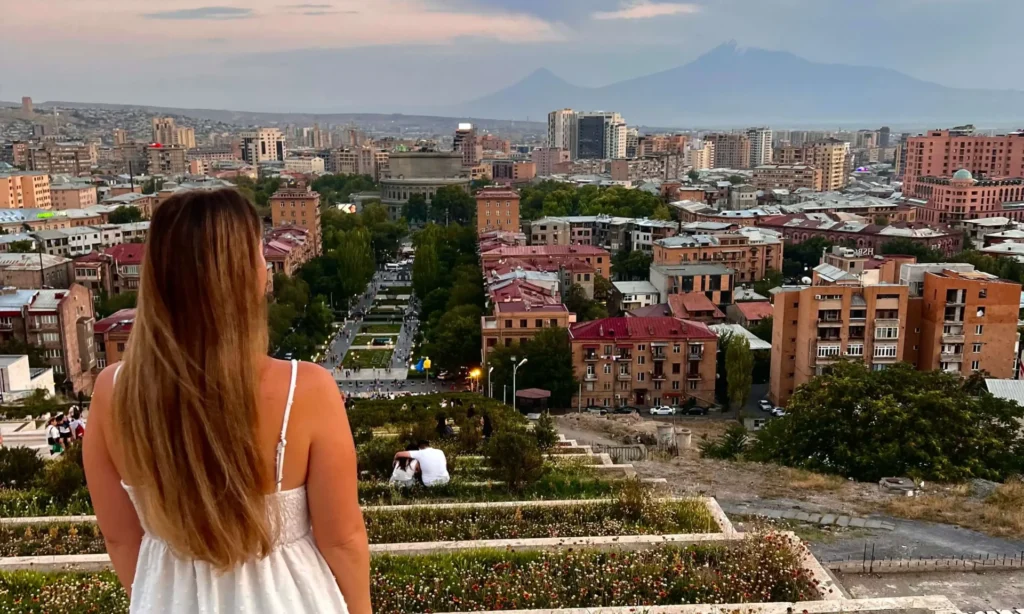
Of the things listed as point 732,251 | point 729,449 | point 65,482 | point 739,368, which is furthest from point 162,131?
point 65,482

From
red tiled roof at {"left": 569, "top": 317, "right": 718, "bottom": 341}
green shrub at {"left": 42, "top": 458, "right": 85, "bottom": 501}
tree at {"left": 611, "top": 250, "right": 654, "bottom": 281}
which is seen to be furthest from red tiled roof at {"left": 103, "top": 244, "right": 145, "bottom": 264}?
green shrub at {"left": 42, "top": 458, "right": 85, "bottom": 501}

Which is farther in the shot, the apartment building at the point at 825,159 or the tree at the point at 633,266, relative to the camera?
the apartment building at the point at 825,159

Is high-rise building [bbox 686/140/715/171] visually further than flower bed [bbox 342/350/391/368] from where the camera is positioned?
Yes

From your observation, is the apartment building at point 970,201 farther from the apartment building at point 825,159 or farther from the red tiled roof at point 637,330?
the red tiled roof at point 637,330

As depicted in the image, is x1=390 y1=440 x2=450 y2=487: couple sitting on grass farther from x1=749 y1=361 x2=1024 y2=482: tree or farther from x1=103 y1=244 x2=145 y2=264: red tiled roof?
x1=103 y1=244 x2=145 y2=264: red tiled roof

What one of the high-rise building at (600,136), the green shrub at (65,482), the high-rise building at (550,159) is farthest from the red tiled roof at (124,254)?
the high-rise building at (600,136)
